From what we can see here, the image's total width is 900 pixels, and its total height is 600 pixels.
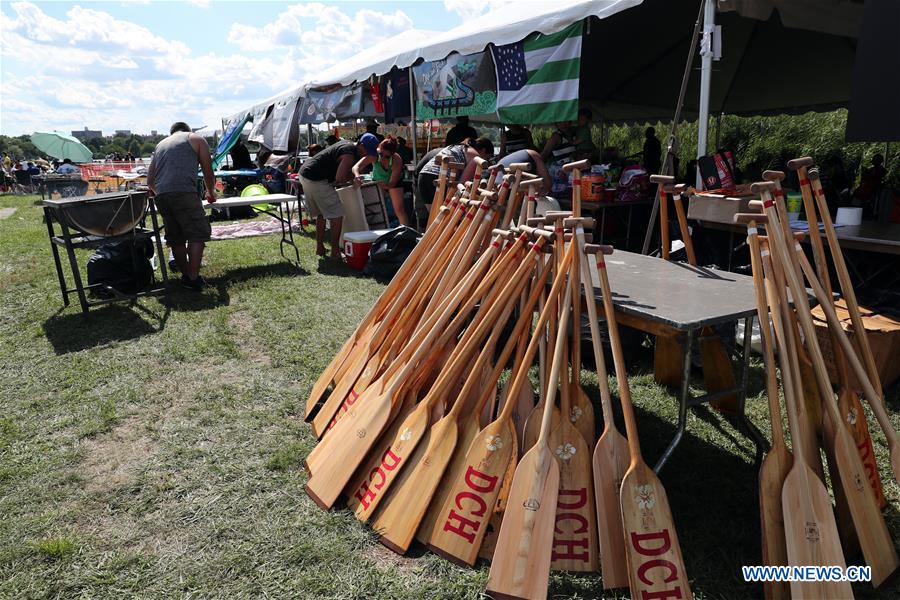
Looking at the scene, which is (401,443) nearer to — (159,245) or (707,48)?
(707,48)

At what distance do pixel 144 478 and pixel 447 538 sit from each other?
149 centimetres

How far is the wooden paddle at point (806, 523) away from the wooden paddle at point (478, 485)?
873 mm

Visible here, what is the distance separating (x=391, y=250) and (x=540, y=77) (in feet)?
7.06

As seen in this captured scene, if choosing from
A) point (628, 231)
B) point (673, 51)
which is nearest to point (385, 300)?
point (628, 231)

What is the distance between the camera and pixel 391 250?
6.02 metres

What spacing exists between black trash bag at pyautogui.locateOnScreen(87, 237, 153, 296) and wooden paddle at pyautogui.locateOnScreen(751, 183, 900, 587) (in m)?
5.20

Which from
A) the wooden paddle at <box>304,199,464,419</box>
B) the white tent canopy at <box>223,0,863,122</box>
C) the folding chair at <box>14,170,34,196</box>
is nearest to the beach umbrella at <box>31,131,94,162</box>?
the folding chair at <box>14,170,34,196</box>

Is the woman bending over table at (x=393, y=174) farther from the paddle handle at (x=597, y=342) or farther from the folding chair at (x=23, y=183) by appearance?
the folding chair at (x=23, y=183)

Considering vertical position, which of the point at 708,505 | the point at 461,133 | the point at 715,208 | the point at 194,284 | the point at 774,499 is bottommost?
the point at 708,505

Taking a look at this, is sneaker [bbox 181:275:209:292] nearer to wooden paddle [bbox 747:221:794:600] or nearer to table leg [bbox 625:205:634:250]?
table leg [bbox 625:205:634:250]

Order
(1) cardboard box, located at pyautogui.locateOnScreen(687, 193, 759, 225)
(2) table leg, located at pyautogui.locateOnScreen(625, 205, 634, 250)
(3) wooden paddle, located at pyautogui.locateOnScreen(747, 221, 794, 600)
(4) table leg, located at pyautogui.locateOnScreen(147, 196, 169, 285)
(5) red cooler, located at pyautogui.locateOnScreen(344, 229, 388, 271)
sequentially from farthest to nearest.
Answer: (5) red cooler, located at pyautogui.locateOnScreen(344, 229, 388, 271), (2) table leg, located at pyautogui.locateOnScreen(625, 205, 634, 250), (4) table leg, located at pyautogui.locateOnScreen(147, 196, 169, 285), (1) cardboard box, located at pyautogui.locateOnScreen(687, 193, 759, 225), (3) wooden paddle, located at pyautogui.locateOnScreen(747, 221, 794, 600)

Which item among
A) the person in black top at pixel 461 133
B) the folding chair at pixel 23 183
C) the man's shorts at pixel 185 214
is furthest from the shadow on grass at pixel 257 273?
the folding chair at pixel 23 183

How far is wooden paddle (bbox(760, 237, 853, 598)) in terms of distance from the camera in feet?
5.63

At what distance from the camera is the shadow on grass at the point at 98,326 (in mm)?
4508
